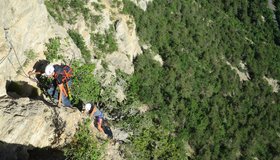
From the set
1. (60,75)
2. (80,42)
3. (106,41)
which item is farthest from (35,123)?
(106,41)

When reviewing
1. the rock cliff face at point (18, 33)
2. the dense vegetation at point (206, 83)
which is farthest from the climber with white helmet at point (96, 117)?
the dense vegetation at point (206, 83)

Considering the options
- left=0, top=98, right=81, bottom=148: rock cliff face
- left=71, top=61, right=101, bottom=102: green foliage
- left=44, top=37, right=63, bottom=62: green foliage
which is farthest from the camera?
left=71, top=61, right=101, bottom=102: green foliage

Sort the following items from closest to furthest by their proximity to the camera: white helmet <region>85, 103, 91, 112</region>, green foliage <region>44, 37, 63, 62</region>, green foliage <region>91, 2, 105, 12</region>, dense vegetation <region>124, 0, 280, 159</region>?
1. white helmet <region>85, 103, 91, 112</region>
2. green foliage <region>44, 37, 63, 62</region>
3. green foliage <region>91, 2, 105, 12</region>
4. dense vegetation <region>124, 0, 280, 159</region>

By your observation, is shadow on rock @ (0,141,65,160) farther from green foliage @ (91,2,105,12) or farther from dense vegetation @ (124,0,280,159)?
dense vegetation @ (124,0,280,159)

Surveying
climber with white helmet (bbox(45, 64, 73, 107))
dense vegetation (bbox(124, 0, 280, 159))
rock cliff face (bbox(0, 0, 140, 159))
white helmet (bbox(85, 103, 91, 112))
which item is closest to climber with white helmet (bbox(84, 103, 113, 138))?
white helmet (bbox(85, 103, 91, 112))

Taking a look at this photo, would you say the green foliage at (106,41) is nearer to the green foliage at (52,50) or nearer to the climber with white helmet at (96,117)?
the green foliage at (52,50)
